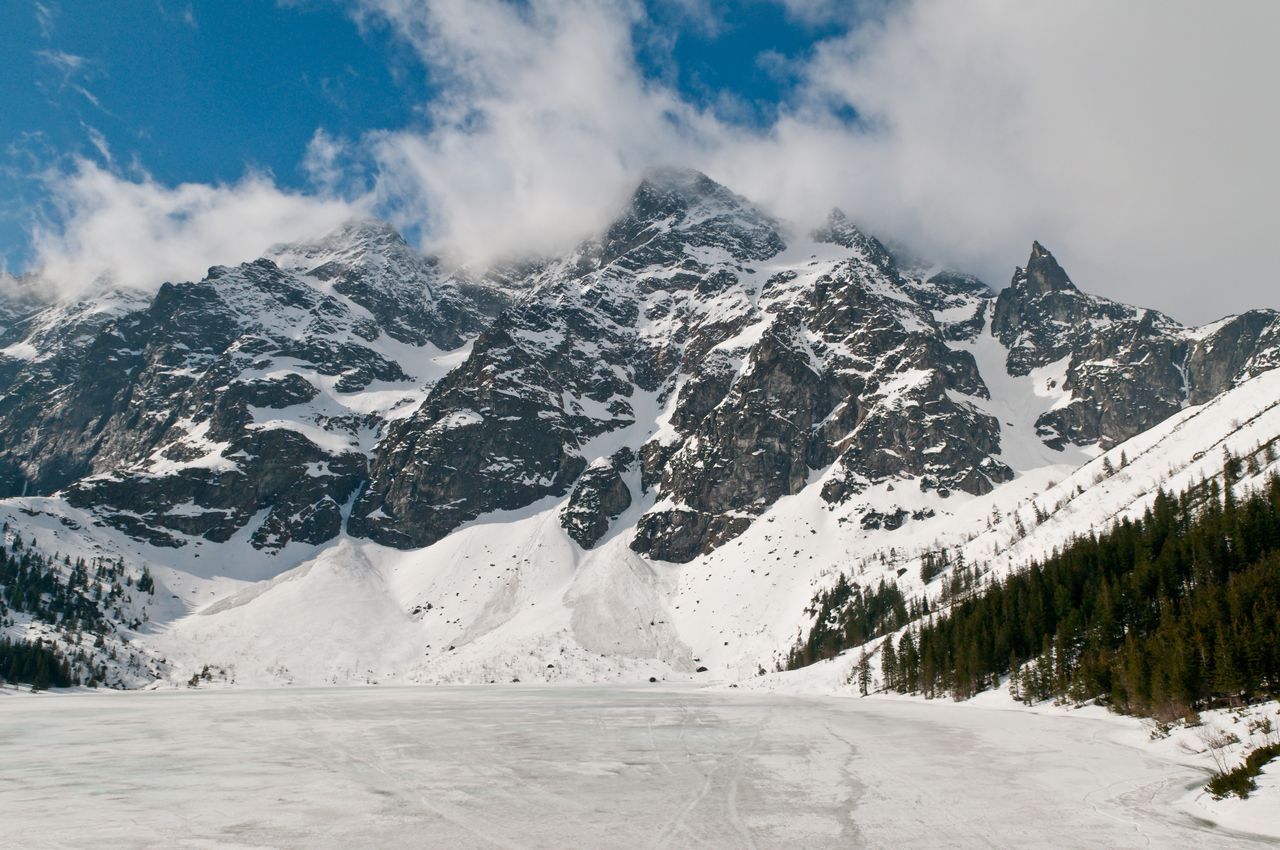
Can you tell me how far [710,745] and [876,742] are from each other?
7.28 metres

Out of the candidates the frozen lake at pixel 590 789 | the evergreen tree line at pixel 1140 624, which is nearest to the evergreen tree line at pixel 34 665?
the frozen lake at pixel 590 789

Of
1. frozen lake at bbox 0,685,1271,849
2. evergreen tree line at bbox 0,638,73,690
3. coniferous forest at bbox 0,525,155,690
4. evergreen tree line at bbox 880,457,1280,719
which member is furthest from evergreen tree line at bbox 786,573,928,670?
coniferous forest at bbox 0,525,155,690

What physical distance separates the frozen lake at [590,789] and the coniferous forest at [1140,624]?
6775mm

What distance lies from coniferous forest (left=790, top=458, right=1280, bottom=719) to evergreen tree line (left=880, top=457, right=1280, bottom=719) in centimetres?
11

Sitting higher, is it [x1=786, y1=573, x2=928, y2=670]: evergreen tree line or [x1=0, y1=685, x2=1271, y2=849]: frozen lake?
[x1=786, y1=573, x2=928, y2=670]: evergreen tree line

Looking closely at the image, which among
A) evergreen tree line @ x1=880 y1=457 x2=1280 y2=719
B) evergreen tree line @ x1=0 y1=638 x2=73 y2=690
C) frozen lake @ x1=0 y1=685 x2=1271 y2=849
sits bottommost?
evergreen tree line @ x1=0 y1=638 x2=73 y2=690

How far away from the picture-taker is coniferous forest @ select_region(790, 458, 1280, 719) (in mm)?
38469

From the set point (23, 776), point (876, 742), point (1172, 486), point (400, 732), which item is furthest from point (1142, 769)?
point (1172, 486)

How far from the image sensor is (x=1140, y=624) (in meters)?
65.9

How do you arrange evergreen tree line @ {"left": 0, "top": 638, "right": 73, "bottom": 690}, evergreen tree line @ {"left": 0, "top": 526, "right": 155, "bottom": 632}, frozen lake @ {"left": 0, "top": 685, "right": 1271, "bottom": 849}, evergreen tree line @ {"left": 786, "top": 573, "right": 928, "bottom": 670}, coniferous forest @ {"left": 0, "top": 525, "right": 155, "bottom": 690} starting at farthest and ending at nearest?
1. evergreen tree line @ {"left": 0, "top": 526, "right": 155, "bottom": 632}
2. evergreen tree line @ {"left": 786, "top": 573, "right": 928, "bottom": 670}
3. coniferous forest @ {"left": 0, "top": 525, "right": 155, "bottom": 690}
4. evergreen tree line @ {"left": 0, "top": 638, "right": 73, "bottom": 690}
5. frozen lake @ {"left": 0, "top": 685, "right": 1271, "bottom": 849}

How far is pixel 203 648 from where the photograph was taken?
592 ft

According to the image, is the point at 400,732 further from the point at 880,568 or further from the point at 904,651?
the point at 880,568

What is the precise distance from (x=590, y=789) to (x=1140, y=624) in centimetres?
6425

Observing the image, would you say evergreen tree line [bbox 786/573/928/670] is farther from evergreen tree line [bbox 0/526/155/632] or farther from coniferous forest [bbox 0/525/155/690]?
evergreen tree line [bbox 0/526/155/632]
